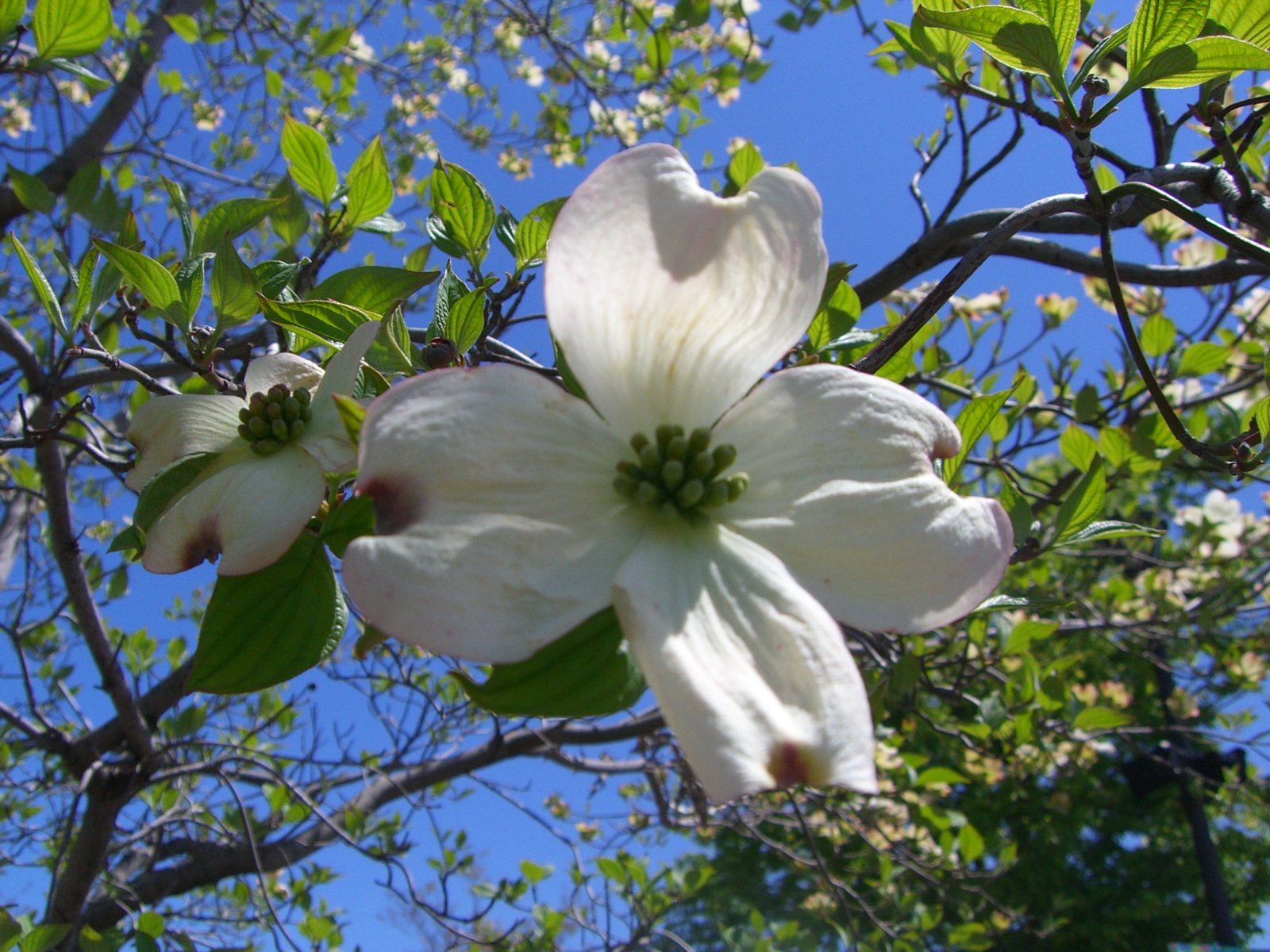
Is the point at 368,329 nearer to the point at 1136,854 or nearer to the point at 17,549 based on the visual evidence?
the point at 17,549

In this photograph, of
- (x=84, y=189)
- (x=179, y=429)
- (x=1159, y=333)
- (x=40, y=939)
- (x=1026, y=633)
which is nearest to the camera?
(x=179, y=429)

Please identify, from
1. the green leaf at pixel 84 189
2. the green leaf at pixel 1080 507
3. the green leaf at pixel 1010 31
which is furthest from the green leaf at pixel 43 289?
the green leaf at pixel 1080 507

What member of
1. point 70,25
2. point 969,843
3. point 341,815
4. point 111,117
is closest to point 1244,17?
point 70,25

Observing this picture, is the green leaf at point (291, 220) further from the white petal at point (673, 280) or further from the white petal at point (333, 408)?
the white petal at point (673, 280)

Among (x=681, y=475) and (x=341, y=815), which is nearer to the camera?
(x=681, y=475)

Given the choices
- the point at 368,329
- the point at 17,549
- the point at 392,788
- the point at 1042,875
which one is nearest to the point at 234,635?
the point at 368,329

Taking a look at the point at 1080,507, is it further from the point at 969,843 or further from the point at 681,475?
the point at 969,843
